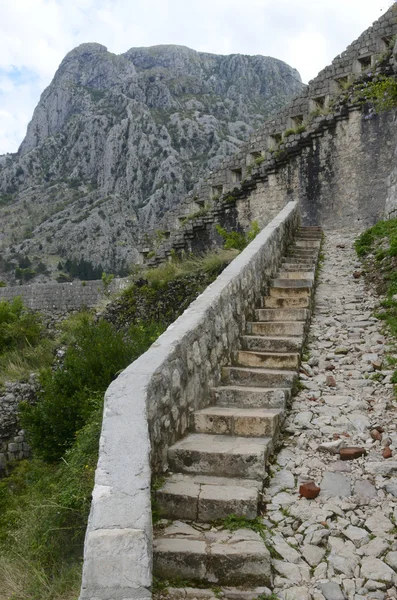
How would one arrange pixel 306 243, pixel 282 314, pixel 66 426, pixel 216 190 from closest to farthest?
pixel 282 314, pixel 66 426, pixel 306 243, pixel 216 190

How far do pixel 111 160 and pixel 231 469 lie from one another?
67.1m

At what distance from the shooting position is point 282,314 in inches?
248

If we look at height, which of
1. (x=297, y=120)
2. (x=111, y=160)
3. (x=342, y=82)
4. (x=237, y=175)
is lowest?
(x=237, y=175)

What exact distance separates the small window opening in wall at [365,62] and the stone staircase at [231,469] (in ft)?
38.5

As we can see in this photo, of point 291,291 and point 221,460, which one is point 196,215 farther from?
point 221,460

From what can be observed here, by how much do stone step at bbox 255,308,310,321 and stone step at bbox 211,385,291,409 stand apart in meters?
1.76

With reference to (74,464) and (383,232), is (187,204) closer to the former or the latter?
(383,232)

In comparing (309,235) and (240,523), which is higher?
(309,235)

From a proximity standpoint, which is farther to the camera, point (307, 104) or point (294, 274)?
point (307, 104)

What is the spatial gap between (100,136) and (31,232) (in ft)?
54.1

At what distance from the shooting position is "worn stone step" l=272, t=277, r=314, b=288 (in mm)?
7215

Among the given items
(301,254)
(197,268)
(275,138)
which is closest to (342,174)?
(275,138)

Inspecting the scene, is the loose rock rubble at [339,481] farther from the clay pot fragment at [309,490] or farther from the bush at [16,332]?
the bush at [16,332]

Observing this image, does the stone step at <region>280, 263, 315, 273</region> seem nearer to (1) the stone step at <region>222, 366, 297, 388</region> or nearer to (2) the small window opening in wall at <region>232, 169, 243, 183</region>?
(1) the stone step at <region>222, 366, 297, 388</region>
